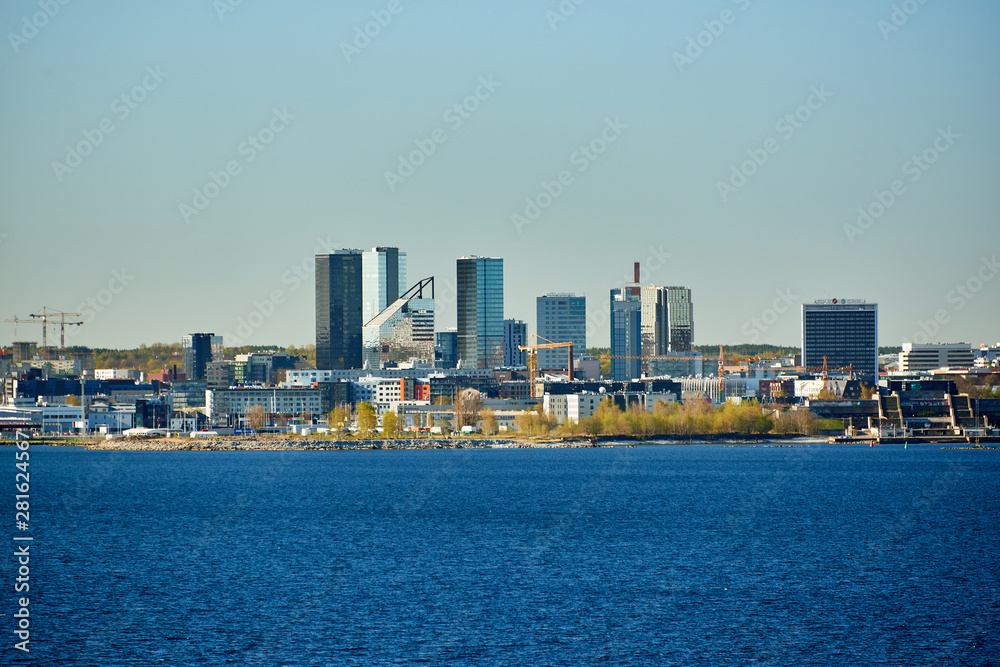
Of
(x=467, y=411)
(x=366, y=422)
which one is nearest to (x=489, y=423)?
(x=467, y=411)

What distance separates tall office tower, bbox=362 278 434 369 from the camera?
195 m

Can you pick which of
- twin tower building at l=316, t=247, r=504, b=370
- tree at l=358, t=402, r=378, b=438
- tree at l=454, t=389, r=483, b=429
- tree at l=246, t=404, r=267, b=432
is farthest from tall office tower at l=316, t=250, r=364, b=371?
tree at l=358, t=402, r=378, b=438

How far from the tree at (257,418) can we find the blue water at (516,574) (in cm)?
6418

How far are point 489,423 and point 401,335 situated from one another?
86.2m

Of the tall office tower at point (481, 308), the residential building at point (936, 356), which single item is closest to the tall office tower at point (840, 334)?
the residential building at point (936, 356)

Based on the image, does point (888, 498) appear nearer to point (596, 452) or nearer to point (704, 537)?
point (704, 537)

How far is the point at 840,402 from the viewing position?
112750 millimetres

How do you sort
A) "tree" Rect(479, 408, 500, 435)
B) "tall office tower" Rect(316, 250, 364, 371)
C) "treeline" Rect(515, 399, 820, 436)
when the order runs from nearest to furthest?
"treeline" Rect(515, 399, 820, 436), "tree" Rect(479, 408, 500, 435), "tall office tower" Rect(316, 250, 364, 371)

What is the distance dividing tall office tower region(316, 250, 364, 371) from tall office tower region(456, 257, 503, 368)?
54.5 feet

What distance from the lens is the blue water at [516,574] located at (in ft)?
75.0

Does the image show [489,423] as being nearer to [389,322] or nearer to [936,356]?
[389,322]

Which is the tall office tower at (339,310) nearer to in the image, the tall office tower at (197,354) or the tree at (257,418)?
the tall office tower at (197,354)

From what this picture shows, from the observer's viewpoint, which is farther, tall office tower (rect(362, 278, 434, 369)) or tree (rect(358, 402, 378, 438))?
tall office tower (rect(362, 278, 434, 369))

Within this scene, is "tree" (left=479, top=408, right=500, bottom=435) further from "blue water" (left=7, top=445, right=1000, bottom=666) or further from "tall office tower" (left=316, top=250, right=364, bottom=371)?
"tall office tower" (left=316, top=250, right=364, bottom=371)
